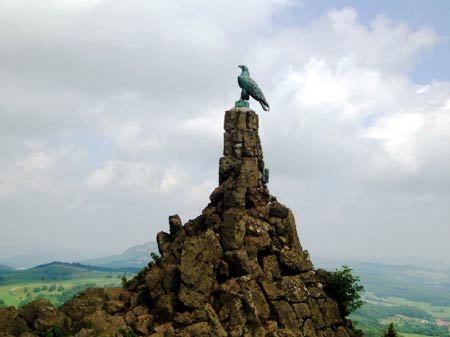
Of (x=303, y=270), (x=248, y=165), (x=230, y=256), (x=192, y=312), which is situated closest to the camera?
(x=192, y=312)

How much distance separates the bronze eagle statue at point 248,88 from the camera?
5088cm

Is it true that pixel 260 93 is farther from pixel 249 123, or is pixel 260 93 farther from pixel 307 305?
pixel 307 305

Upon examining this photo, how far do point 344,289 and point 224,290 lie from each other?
12.6m

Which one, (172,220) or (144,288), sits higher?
(172,220)

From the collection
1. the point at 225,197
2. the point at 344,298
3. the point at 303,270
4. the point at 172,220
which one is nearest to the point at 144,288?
the point at 172,220

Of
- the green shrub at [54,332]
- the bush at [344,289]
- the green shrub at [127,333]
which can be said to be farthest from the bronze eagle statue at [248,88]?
the green shrub at [54,332]

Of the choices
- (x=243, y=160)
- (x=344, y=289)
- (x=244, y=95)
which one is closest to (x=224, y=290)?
(x=344, y=289)

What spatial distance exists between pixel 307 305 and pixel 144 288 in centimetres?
1565

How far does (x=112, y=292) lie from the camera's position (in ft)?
149

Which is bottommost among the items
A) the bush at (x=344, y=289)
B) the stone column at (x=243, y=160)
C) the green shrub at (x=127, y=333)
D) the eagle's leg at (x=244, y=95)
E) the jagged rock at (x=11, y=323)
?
the green shrub at (x=127, y=333)

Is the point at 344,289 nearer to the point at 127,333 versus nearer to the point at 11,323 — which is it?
the point at 127,333

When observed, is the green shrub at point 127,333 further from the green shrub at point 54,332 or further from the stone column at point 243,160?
the stone column at point 243,160

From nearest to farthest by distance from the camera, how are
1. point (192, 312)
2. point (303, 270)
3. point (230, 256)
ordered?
point (192, 312)
point (230, 256)
point (303, 270)

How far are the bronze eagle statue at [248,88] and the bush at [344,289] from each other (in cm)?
2020
